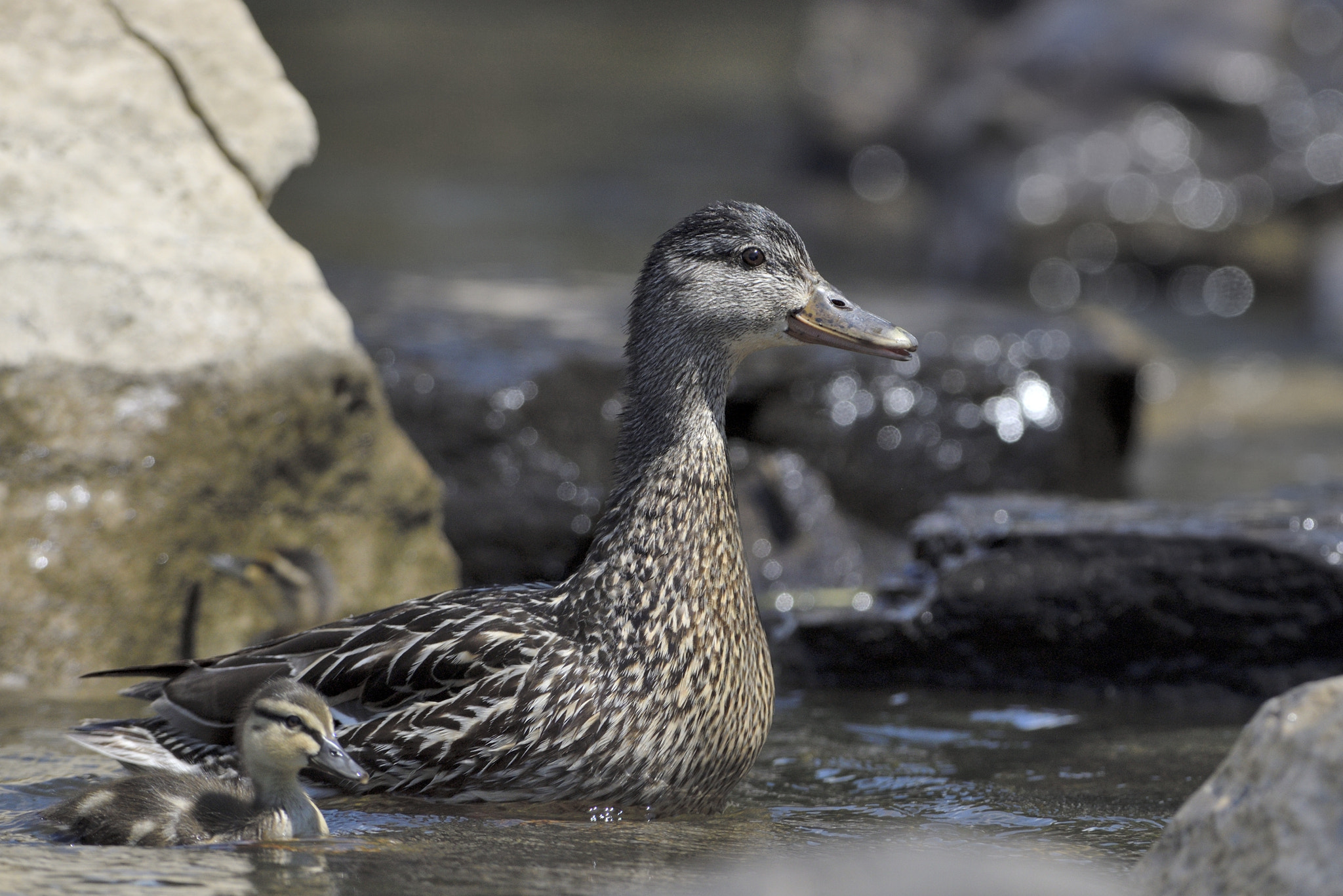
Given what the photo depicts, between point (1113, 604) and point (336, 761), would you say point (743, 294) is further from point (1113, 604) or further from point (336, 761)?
point (1113, 604)

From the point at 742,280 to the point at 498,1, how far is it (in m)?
28.4

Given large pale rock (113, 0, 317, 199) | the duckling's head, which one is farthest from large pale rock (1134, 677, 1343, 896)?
large pale rock (113, 0, 317, 199)

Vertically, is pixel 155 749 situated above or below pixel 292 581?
below

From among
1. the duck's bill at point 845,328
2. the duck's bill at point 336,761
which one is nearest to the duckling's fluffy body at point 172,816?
the duck's bill at point 336,761

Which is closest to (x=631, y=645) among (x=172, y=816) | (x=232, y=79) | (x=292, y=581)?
(x=172, y=816)

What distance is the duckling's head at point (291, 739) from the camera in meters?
3.79

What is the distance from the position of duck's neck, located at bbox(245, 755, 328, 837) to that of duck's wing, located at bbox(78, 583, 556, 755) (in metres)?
0.37

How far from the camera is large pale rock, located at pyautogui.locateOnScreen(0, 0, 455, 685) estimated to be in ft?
17.5

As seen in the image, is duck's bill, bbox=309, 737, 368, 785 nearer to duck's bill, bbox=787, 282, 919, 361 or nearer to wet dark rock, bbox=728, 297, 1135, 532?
duck's bill, bbox=787, 282, 919, 361

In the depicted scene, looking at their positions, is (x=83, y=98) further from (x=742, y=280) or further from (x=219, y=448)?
(x=742, y=280)

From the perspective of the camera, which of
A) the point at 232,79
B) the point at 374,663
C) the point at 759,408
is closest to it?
the point at 374,663

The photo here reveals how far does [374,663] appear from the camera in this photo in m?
4.21

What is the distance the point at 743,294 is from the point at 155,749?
2.00 metres

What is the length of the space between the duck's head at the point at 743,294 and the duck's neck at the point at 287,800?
1.54 m
